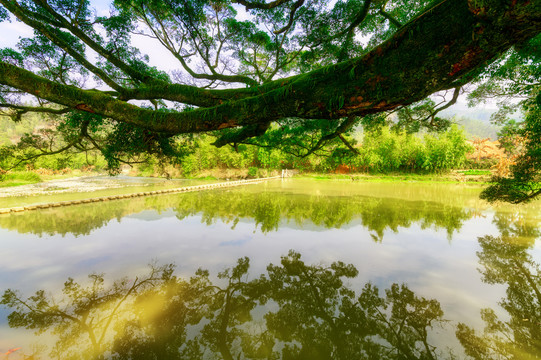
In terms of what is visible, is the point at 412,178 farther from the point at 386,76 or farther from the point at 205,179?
the point at 386,76

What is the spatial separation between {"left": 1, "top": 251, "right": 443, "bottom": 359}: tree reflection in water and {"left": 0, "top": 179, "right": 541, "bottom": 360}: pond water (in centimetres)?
2

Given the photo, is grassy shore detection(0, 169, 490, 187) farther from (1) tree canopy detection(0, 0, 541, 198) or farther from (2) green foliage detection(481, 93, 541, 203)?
(1) tree canopy detection(0, 0, 541, 198)

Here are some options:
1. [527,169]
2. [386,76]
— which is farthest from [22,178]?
[527,169]

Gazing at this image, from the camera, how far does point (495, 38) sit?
115 cm

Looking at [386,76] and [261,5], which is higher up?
[261,5]

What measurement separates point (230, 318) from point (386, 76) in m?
3.22

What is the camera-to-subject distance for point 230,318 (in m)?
2.88

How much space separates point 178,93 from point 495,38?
4321 mm

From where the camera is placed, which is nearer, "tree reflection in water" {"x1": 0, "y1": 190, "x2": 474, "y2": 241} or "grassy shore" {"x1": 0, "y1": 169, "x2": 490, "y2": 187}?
"tree reflection in water" {"x1": 0, "y1": 190, "x2": 474, "y2": 241}

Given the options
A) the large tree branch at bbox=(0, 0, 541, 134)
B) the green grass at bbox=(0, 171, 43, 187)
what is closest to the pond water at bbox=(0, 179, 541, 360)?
the large tree branch at bbox=(0, 0, 541, 134)

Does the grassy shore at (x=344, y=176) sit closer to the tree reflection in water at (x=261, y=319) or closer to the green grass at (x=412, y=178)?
the green grass at (x=412, y=178)

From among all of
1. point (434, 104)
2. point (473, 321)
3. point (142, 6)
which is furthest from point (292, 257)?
point (142, 6)

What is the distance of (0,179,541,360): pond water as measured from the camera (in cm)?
245

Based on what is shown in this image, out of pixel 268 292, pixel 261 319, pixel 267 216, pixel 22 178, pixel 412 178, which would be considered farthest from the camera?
pixel 412 178
